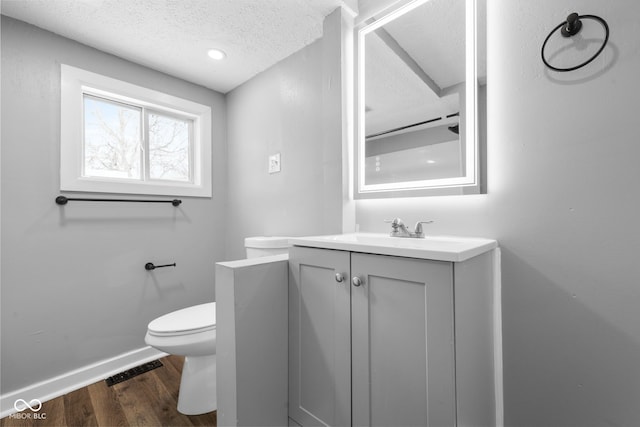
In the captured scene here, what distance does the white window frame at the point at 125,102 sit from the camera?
1.70m

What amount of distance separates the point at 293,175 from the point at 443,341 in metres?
1.43

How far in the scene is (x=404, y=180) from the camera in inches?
55.7

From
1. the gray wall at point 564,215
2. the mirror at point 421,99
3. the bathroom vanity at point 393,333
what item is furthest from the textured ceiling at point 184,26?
the bathroom vanity at point 393,333

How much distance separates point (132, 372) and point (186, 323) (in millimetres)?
823

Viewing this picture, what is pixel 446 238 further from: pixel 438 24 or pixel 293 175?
pixel 293 175

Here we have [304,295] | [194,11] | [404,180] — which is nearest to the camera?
[304,295]

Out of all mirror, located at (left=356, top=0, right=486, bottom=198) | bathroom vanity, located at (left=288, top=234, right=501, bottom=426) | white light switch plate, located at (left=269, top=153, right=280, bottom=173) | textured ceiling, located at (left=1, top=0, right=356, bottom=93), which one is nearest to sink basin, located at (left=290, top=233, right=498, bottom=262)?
bathroom vanity, located at (left=288, top=234, right=501, bottom=426)

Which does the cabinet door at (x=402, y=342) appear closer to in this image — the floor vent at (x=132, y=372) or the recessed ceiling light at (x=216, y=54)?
the floor vent at (x=132, y=372)

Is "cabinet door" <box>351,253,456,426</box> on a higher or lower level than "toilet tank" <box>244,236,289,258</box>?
lower

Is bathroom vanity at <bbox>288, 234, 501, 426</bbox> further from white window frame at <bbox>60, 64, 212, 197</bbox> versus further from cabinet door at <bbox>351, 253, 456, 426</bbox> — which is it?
white window frame at <bbox>60, 64, 212, 197</bbox>

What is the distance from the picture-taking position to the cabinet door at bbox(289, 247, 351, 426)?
3.38 ft

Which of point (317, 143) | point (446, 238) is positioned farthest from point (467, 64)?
point (317, 143)

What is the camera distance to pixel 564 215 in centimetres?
100

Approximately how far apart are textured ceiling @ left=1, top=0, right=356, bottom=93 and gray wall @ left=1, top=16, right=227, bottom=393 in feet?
0.48
